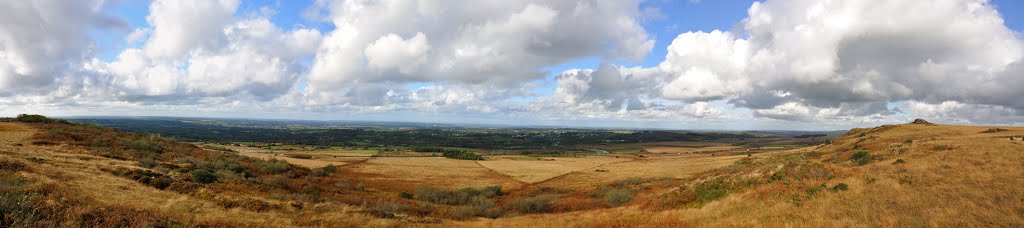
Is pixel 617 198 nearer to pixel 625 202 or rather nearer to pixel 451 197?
pixel 625 202

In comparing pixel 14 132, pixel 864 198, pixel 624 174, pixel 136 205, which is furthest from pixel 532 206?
pixel 14 132

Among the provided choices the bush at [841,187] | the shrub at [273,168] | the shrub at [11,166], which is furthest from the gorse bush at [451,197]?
the bush at [841,187]

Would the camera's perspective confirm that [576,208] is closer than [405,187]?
Yes

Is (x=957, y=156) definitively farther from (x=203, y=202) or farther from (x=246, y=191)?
(x=246, y=191)

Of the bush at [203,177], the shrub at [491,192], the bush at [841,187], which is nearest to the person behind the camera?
the bush at [841,187]

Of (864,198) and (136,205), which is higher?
(864,198)

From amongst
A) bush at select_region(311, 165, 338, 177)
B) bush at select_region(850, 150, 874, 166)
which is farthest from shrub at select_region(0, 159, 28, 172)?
bush at select_region(850, 150, 874, 166)

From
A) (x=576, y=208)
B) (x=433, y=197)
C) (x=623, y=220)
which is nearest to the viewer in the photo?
(x=623, y=220)

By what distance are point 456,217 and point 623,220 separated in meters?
9.61

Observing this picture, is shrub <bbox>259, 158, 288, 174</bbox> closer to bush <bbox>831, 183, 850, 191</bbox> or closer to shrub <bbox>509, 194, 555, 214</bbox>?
shrub <bbox>509, 194, 555, 214</bbox>

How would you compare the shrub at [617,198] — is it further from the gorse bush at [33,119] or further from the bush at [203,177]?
the gorse bush at [33,119]

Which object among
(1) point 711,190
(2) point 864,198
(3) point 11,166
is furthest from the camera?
(1) point 711,190

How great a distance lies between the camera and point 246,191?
24.4 m

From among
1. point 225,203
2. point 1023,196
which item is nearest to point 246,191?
point 225,203
